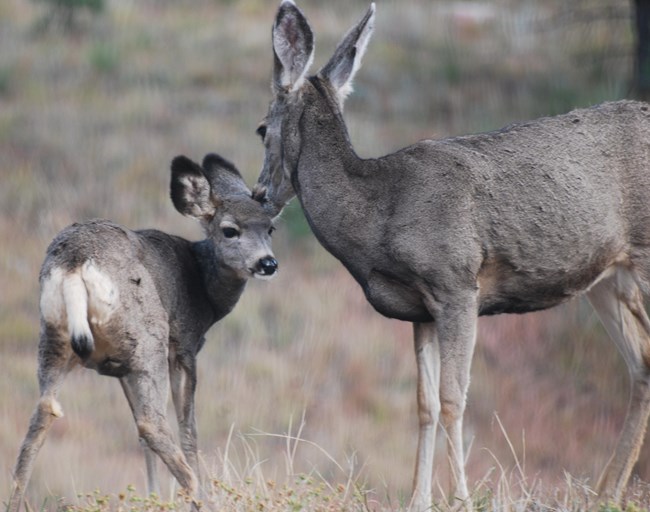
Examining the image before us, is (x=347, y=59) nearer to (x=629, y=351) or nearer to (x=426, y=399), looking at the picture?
(x=426, y=399)

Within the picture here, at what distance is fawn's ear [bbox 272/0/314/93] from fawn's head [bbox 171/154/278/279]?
0.79m

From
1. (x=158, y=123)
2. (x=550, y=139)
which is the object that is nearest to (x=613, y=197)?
(x=550, y=139)

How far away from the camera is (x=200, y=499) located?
23.1ft

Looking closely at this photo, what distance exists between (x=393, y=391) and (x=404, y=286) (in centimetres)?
640

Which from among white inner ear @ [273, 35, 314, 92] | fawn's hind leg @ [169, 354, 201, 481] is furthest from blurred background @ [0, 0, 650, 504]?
white inner ear @ [273, 35, 314, 92]

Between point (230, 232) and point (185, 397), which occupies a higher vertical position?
point (230, 232)

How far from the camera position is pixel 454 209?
276 inches

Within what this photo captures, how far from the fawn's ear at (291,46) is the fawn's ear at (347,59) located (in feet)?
0.79

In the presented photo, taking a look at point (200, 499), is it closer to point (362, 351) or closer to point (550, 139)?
point (550, 139)

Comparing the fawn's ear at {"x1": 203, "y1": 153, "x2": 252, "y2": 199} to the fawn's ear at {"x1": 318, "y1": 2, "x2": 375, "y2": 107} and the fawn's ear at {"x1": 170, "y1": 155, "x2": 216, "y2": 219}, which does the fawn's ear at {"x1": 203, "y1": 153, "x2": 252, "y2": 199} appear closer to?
the fawn's ear at {"x1": 170, "y1": 155, "x2": 216, "y2": 219}

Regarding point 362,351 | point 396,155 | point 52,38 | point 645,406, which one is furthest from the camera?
point 52,38

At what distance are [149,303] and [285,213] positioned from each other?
7.53m

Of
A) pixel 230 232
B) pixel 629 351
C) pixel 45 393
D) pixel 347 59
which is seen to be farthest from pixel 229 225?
pixel 629 351

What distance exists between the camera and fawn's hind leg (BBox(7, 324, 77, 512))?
6812mm
